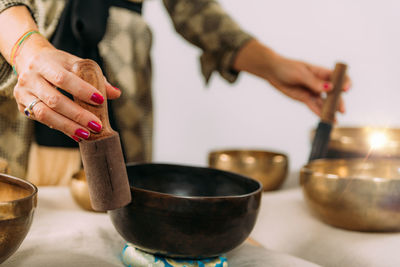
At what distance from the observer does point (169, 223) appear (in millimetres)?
583

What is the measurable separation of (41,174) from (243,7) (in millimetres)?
1674

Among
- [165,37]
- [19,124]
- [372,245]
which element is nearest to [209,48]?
[19,124]

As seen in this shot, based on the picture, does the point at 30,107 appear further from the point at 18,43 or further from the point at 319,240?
the point at 319,240

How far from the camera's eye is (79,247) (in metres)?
0.70

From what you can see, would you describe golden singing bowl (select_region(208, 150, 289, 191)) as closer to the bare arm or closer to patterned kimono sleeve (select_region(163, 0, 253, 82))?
patterned kimono sleeve (select_region(163, 0, 253, 82))

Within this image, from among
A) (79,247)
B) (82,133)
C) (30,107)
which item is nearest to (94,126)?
(82,133)

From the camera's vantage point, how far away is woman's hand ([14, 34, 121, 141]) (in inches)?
22.7

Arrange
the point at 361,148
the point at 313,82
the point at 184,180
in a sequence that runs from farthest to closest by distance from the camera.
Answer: the point at 313,82, the point at 361,148, the point at 184,180

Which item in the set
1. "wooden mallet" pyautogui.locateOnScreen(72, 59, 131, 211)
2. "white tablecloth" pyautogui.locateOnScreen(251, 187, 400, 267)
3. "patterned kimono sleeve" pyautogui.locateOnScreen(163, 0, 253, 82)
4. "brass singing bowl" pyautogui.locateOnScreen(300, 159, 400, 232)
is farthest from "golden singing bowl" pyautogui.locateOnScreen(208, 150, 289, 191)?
"wooden mallet" pyautogui.locateOnScreen(72, 59, 131, 211)

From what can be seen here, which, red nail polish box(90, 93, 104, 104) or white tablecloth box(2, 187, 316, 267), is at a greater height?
red nail polish box(90, 93, 104, 104)

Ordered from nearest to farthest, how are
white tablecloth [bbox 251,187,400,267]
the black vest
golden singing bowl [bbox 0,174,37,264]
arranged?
golden singing bowl [bbox 0,174,37,264], white tablecloth [bbox 251,187,400,267], the black vest

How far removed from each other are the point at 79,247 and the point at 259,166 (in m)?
0.57

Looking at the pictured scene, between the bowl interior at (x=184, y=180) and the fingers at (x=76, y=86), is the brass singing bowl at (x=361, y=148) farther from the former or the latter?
the fingers at (x=76, y=86)

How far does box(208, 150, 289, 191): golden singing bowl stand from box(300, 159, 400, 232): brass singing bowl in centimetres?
23
